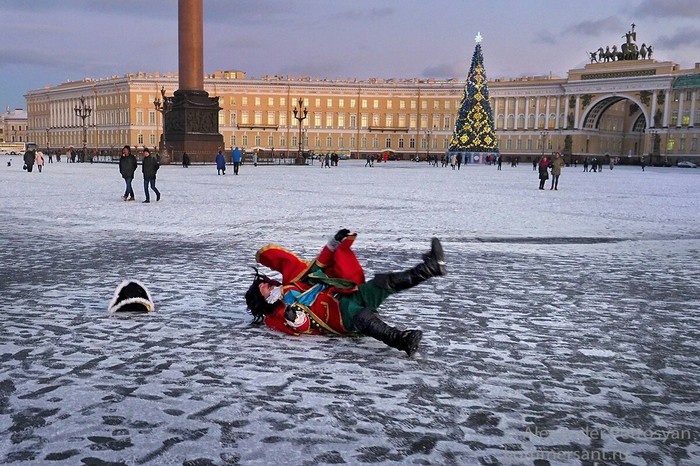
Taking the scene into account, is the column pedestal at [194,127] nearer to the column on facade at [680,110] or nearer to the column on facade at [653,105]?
the column on facade at [653,105]

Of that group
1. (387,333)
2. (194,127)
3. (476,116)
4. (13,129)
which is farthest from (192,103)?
(13,129)

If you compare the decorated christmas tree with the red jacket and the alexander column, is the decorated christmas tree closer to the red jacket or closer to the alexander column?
the alexander column

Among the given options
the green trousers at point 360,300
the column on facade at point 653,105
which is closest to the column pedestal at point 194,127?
the green trousers at point 360,300

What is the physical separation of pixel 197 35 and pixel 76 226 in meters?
24.6

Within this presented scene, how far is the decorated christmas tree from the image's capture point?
173 ft

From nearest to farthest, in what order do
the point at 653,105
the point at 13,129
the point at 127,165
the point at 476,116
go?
the point at 127,165, the point at 476,116, the point at 653,105, the point at 13,129

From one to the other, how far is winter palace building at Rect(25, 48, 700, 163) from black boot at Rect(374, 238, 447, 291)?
79296 mm

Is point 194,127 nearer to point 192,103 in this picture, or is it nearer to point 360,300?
point 192,103

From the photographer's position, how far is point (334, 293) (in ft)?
14.2

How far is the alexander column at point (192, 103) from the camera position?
32.4m

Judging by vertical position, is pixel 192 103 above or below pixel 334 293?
above

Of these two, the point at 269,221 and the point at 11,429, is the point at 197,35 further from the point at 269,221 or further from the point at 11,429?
the point at 11,429

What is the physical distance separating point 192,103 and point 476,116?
25.6m

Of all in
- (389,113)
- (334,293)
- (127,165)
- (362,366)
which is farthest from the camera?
(389,113)
